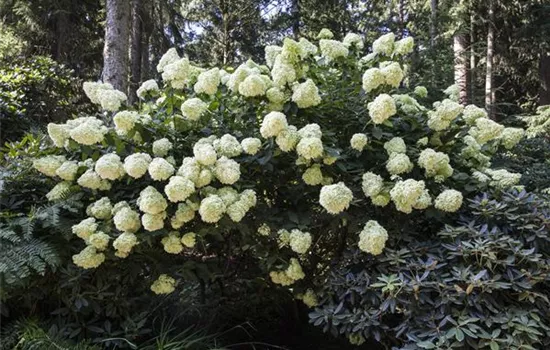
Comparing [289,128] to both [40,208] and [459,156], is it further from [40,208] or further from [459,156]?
[40,208]

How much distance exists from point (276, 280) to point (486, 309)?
1.20m

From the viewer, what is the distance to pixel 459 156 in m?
2.88

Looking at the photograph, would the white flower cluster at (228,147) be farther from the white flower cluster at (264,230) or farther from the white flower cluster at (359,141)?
the white flower cluster at (359,141)

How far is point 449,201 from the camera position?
246 centimetres

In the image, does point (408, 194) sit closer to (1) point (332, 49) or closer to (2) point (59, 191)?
(1) point (332, 49)

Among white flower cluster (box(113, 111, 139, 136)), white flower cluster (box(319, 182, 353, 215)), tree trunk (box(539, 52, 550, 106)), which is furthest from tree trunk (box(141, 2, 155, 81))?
tree trunk (box(539, 52, 550, 106))

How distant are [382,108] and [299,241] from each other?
86 centimetres

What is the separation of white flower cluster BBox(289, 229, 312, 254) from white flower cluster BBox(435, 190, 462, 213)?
0.74 m

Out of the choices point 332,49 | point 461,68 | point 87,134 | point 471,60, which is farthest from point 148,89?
point 471,60

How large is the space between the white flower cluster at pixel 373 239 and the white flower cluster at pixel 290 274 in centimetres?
44

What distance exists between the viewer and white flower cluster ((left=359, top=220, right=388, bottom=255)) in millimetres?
2406

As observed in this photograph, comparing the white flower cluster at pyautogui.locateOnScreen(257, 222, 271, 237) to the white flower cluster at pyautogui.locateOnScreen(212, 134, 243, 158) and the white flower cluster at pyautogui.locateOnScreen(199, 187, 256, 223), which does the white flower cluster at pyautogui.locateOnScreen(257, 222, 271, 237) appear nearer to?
the white flower cluster at pyautogui.locateOnScreen(199, 187, 256, 223)

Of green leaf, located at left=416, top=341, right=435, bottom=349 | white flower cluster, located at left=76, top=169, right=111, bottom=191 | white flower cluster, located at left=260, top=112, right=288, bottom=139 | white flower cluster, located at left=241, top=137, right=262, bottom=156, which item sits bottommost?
green leaf, located at left=416, top=341, right=435, bottom=349

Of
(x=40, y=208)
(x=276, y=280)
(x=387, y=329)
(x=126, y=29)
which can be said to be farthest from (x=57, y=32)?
(x=387, y=329)
